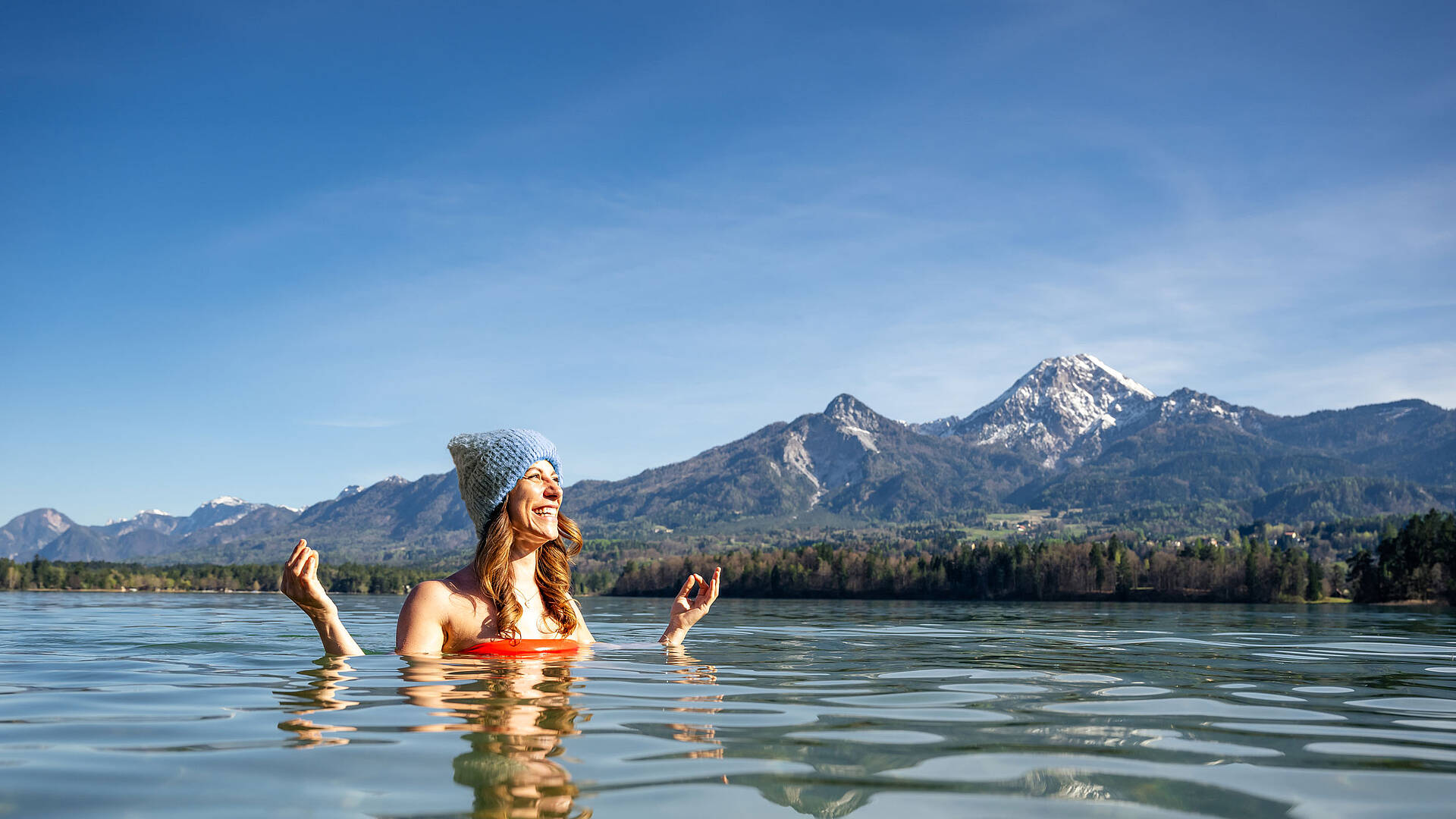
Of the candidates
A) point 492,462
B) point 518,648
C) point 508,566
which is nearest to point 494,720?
point 508,566

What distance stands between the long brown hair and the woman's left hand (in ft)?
5.07

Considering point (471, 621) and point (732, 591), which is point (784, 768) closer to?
point (471, 621)

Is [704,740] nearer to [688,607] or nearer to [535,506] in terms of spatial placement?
[535,506]

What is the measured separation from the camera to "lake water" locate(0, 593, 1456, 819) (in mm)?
3938

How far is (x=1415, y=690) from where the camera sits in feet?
29.3

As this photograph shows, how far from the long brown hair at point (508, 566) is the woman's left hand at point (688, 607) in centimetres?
155

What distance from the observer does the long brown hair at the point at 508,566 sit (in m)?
9.09

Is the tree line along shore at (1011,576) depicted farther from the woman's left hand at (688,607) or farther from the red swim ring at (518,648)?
the red swim ring at (518,648)

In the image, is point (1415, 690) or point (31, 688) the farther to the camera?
point (1415, 690)

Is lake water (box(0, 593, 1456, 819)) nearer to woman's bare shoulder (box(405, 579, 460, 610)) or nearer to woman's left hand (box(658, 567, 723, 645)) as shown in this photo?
woman's bare shoulder (box(405, 579, 460, 610))

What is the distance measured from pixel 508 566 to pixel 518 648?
82 cm

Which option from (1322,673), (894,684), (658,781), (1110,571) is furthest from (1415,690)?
(1110,571)

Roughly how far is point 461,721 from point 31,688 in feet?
15.5

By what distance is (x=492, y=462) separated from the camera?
9.32m
